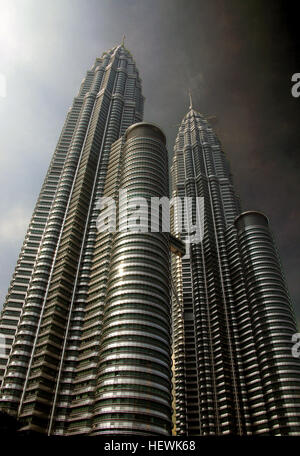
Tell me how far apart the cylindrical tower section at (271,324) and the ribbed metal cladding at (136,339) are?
5309 cm

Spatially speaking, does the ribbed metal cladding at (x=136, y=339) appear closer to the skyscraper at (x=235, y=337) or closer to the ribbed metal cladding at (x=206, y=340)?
the skyscraper at (x=235, y=337)

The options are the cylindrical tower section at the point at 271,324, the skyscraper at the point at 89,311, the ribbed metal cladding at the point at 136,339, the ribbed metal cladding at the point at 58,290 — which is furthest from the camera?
the cylindrical tower section at the point at 271,324

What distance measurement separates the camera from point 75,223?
131m

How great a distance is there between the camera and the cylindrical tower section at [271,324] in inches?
4459

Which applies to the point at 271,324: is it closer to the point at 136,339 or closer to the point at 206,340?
the point at 206,340

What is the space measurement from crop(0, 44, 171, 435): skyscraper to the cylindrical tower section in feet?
176

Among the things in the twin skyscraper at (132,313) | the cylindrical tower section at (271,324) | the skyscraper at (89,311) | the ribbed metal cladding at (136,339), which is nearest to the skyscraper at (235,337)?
the cylindrical tower section at (271,324)

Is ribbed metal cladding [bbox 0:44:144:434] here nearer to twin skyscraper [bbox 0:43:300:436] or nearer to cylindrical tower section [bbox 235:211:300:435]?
twin skyscraper [bbox 0:43:300:436]

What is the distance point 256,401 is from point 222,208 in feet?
350

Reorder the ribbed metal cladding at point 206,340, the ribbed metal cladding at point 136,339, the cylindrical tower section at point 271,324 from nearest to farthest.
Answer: the ribbed metal cladding at point 136,339
the cylindrical tower section at point 271,324
the ribbed metal cladding at point 206,340

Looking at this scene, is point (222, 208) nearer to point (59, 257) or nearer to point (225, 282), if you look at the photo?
point (225, 282)

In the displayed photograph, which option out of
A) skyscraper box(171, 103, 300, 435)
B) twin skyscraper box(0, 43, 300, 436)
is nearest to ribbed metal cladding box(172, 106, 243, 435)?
skyscraper box(171, 103, 300, 435)
